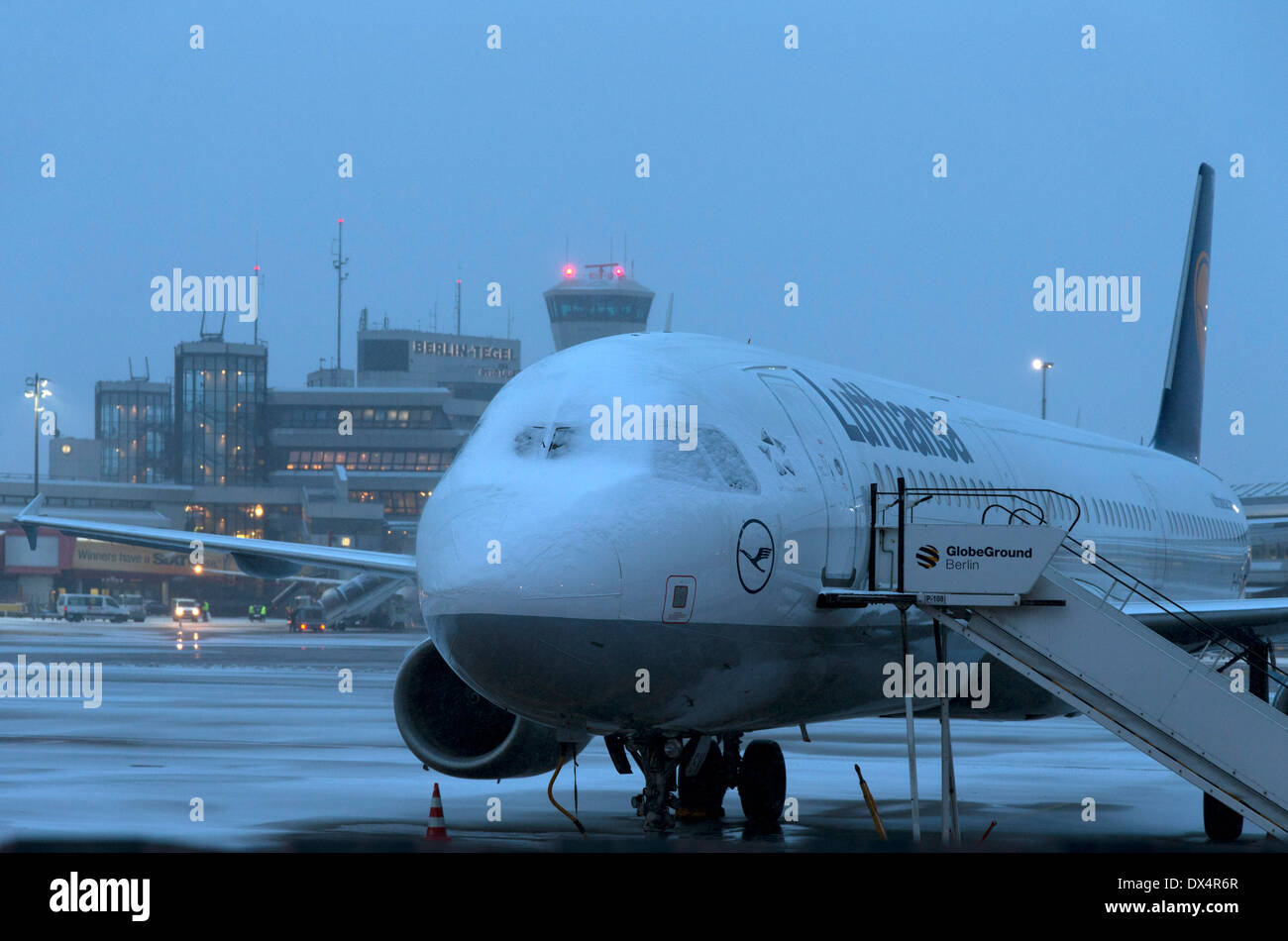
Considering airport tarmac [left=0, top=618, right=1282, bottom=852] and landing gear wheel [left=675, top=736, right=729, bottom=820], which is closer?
airport tarmac [left=0, top=618, right=1282, bottom=852]

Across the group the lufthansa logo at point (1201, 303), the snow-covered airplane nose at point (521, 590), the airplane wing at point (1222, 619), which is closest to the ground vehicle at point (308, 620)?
the lufthansa logo at point (1201, 303)

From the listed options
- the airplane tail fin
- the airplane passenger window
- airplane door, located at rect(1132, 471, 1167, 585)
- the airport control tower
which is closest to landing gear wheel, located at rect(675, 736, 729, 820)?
the airplane passenger window

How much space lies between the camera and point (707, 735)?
527 inches

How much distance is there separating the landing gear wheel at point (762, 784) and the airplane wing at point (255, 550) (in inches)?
159

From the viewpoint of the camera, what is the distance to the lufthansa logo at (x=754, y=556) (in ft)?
39.5

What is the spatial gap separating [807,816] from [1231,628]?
15.2ft

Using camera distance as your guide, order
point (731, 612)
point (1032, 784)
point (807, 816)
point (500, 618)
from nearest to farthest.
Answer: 1. point (500, 618)
2. point (731, 612)
3. point (807, 816)
4. point (1032, 784)

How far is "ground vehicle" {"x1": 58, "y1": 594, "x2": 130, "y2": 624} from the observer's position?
8144 centimetres

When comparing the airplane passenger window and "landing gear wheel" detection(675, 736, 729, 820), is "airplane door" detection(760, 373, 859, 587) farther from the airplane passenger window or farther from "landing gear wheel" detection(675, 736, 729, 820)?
"landing gear wheel" detection(675, 736, 729, 820)

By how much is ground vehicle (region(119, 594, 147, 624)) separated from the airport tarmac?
5470 centimetres

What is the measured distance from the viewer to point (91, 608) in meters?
83.4

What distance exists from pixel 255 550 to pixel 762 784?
7057 millimetres
